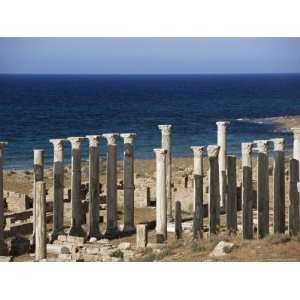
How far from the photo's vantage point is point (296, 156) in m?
26.6

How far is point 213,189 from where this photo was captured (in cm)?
2591

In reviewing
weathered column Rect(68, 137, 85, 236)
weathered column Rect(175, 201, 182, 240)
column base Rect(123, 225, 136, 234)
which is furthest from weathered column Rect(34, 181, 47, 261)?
column base Rect(123, 225, 136, 234)

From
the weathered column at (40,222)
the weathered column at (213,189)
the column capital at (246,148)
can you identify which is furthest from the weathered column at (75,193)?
the column capital at (246,148)

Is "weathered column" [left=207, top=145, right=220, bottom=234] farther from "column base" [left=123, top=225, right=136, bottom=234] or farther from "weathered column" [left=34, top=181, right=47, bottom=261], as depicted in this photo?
"weathered column" [left=34, top=181, right=47, bottom=261]

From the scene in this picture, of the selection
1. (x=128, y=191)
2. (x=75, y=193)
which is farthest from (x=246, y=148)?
(x=75, y=193)

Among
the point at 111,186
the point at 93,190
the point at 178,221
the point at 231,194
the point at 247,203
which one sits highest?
the point at 111,186

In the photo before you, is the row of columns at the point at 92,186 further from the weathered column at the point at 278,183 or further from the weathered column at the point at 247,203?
the weathered column at the point at 278,183

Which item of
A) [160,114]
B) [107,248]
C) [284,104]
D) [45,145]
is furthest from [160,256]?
[284,104]

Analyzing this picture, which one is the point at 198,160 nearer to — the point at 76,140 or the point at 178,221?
the point at 178,221

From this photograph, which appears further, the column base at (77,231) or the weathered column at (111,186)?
the weathered column at (111,186)

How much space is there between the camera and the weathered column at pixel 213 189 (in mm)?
25578

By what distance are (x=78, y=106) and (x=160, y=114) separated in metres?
17.2

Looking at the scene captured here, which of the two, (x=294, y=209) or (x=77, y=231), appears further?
(x=77, y=231)

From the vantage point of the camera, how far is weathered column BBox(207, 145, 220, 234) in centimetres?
2558
